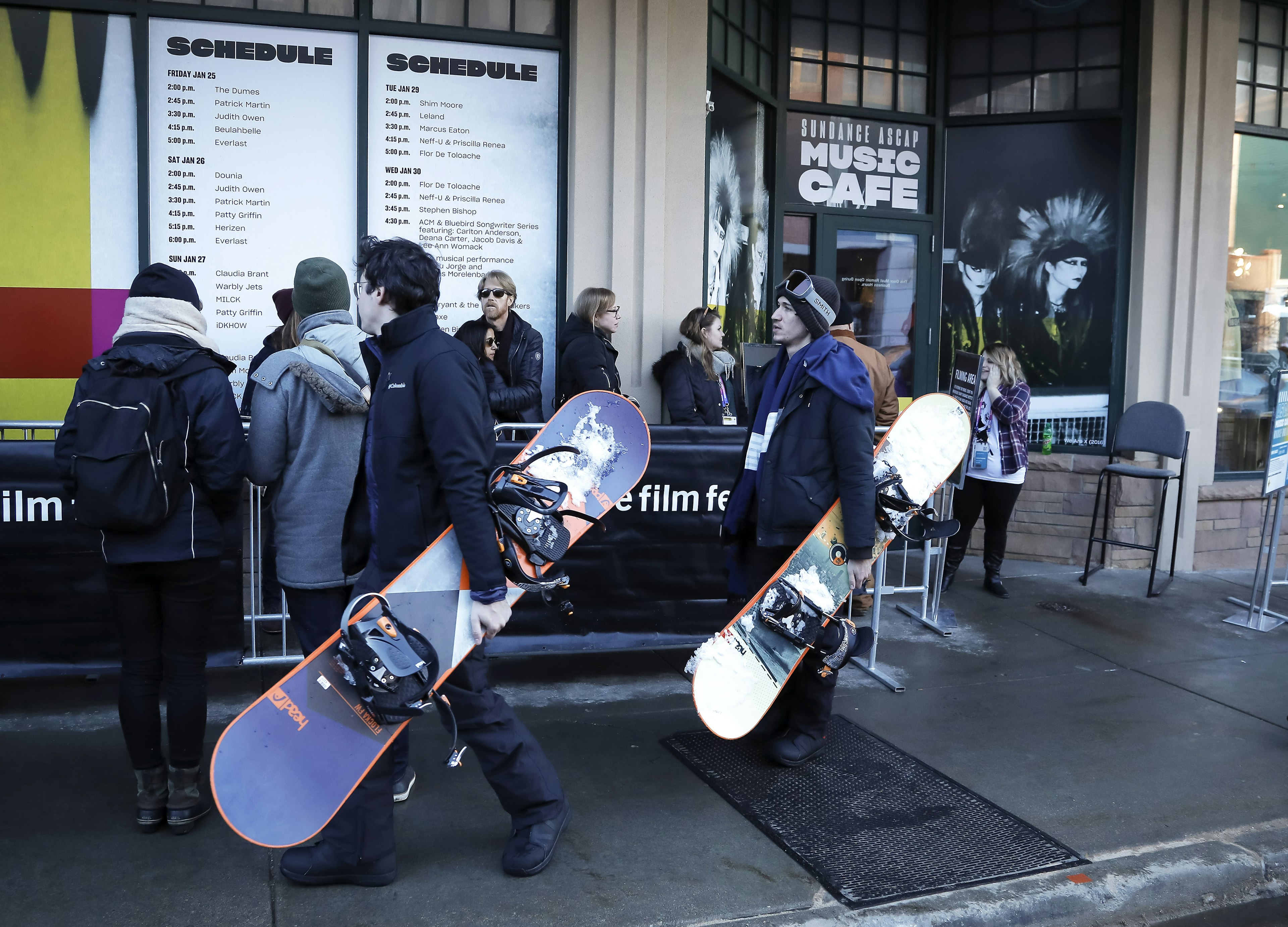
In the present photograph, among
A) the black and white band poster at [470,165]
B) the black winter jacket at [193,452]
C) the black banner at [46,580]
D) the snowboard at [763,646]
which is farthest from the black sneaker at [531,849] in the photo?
the black and white band poster at [470,165]

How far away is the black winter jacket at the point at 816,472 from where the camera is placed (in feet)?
12.9

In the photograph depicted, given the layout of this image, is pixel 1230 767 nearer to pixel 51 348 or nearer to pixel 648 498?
pixel 648 498

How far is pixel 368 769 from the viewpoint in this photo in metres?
3.00

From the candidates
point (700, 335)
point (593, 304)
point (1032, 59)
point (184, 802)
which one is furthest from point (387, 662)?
point (1032, 59)

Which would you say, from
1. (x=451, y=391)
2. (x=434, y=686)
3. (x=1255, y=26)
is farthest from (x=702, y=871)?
(x=1255, y=26)

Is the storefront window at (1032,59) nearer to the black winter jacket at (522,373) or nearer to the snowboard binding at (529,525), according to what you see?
Result: the black winter jacket at (522,373)

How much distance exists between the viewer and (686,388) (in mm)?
6520

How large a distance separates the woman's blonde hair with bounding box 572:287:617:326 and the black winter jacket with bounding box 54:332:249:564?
2.92 metres

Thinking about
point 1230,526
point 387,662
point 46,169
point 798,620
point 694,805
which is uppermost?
point 46,169

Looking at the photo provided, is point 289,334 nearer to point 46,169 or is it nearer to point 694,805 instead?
point 46,169

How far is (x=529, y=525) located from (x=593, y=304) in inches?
127

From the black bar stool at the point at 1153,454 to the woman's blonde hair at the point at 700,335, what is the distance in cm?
301

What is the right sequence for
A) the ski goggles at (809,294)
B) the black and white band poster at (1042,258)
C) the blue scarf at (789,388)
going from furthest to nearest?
the black and white band poster at (1042,258) → the ski goggles at (809,294) → the blue scarf at (789,388)

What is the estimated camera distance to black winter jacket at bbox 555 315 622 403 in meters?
6.08
